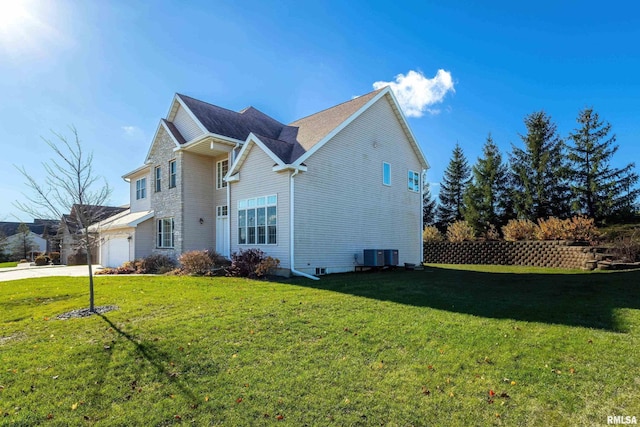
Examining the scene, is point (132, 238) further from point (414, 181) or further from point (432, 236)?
point (432, 236)

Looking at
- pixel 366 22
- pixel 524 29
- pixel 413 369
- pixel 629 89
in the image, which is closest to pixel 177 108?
pixel 366 22

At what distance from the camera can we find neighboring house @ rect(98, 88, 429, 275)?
1402 centimetres

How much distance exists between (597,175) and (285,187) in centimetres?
2564

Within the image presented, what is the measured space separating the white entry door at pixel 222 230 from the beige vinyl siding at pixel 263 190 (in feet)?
5.21

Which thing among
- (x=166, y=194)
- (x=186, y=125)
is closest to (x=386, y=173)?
(x=186, y=125)

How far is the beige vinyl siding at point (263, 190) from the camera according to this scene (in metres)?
13.6

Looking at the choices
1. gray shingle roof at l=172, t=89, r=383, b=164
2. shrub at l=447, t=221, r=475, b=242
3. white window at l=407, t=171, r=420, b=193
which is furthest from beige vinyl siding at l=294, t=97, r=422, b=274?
shrub at l=447, t=221, r=475, b=242

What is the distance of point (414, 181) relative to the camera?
19375 millimetres

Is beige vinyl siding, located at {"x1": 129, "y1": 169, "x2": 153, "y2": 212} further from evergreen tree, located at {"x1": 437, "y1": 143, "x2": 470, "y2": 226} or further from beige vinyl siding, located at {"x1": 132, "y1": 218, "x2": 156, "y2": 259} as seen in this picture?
evergreen tree, located at {"x1": 437, "y1": 143, "x2": 470, "y2": 226}

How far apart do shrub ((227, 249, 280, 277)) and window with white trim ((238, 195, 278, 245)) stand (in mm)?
891

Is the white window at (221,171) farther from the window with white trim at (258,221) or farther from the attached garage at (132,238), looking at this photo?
the attached garage at (132,238)

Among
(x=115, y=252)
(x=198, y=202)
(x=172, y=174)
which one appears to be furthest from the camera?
(x=115, y=252)

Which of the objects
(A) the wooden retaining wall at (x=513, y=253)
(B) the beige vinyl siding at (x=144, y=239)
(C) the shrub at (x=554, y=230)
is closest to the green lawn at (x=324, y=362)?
(A) the wooden retaining wall at (x=513, y=253)

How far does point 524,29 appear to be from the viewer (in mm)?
14477
